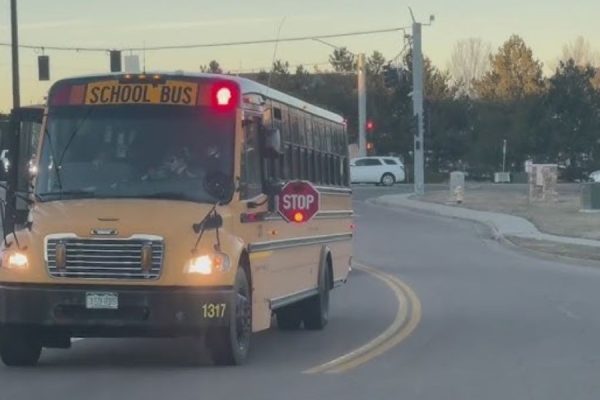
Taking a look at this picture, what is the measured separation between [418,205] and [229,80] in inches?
1576

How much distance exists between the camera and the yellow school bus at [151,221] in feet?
36.9

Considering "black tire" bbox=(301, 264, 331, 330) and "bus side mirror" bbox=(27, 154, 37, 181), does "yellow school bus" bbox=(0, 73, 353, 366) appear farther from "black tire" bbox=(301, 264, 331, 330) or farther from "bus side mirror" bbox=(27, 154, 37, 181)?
"black tire" bbox=(301, 264, 331, 330)

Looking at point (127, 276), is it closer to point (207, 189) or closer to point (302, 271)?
point (207, 189)

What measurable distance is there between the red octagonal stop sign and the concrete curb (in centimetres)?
1724

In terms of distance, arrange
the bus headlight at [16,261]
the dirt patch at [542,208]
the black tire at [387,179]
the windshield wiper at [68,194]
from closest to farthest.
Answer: the bus headlight at [16,261], the windshield wiper at [68,194], the dirt patch at [542,208], the black tire at [387,179]

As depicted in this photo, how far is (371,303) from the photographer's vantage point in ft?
61.8

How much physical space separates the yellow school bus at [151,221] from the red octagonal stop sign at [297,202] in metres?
0.19

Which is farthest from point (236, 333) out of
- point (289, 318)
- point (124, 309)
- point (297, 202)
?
point (289, 318)

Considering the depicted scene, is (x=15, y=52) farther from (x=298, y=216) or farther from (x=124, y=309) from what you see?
(x=124, y=309)

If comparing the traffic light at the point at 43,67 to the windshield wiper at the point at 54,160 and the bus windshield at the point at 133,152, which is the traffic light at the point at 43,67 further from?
the bus windshield at the point at 133,152

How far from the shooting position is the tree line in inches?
3332

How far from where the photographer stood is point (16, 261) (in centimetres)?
1140

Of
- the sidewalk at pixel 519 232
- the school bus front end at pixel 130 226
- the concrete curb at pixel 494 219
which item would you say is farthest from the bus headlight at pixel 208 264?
the concrete curb at pixel 494 219

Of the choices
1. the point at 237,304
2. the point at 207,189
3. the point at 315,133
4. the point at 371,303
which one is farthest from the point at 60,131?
the point at 371,303
